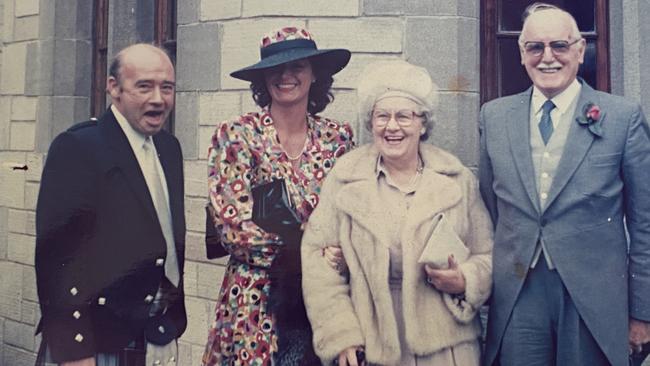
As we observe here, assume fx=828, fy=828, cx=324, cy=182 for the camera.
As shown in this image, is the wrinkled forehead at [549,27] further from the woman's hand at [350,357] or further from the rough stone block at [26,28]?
the rough stone block at [26,28]

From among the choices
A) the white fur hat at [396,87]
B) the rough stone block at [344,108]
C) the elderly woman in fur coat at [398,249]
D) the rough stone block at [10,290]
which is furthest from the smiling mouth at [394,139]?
the rough stone block at [10,290]

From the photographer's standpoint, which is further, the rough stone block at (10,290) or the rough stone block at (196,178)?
the rough stone block at (10,290)

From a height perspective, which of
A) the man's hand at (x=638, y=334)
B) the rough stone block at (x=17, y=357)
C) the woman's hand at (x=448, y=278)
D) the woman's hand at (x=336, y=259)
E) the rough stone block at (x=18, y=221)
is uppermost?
the rough stone block at (x=18, y=221)

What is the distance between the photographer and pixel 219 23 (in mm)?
5129

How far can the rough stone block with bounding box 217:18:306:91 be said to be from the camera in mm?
4938

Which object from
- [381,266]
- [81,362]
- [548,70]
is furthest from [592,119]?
[81,362]

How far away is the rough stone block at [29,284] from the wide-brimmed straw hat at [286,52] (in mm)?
3396

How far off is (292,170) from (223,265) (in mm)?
1574

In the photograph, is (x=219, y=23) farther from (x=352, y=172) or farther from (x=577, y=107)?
(x=577, y=107)

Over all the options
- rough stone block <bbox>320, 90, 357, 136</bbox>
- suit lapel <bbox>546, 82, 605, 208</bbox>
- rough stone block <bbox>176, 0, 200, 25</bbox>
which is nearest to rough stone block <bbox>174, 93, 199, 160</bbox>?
rough stone block <bbox>176, 0, 200, 25</bbox>

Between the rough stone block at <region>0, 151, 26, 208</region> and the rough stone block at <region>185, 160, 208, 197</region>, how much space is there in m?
1.92

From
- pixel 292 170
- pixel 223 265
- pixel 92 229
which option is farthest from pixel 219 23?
pixel 92 229

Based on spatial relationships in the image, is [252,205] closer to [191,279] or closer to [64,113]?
[191,279]

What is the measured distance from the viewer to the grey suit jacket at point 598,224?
11.0ft
